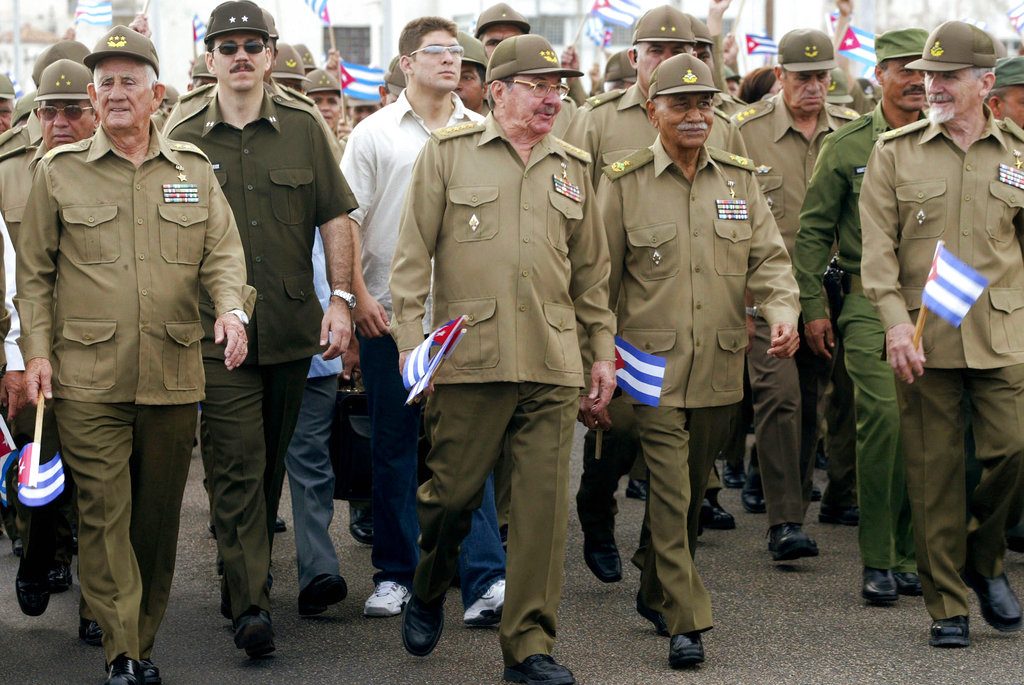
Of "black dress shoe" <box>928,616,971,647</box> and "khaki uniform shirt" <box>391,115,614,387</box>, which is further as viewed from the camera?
"black dress shoe" <box>928,616,971,647</box>

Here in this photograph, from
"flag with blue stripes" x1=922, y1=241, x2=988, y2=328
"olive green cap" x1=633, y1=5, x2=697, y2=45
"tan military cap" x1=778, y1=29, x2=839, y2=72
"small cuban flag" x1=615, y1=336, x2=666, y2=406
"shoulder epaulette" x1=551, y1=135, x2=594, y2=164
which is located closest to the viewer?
"flag with blue stripes" x1=922, y1=241, x2=988, y2=328

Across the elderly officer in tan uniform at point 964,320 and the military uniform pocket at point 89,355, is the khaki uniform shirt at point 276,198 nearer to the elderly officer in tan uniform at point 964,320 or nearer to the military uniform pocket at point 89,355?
the military uniform pocket at point 89,355

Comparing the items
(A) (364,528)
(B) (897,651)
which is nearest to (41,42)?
(A) (364,528)

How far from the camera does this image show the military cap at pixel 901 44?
8.44 meters

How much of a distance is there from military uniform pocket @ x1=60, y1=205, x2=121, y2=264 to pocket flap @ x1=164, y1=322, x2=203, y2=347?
321 mm

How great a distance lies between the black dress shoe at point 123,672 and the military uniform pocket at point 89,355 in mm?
974

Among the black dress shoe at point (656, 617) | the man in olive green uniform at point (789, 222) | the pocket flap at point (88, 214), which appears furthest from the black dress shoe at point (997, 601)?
the pocket flap at point (88, 214)

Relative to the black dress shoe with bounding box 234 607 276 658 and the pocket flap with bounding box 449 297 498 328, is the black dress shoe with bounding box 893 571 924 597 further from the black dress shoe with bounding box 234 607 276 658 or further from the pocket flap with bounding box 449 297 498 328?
the black dress shoe with bounding box 234 607 276 658

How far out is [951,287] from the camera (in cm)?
681

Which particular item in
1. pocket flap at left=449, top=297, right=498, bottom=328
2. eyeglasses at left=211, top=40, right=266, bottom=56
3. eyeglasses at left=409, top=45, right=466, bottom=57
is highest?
eyeglasses at left=211, top=40, right=266, bottom=56

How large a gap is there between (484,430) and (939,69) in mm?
2286

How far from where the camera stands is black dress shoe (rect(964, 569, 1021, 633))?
7.14 meters

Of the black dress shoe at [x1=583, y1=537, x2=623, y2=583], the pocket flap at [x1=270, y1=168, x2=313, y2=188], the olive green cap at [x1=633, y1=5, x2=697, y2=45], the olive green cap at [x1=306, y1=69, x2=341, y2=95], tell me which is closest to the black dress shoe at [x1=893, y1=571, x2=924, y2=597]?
the black dress shoe at [x1=583, y1=537, x2=623, y2=583]

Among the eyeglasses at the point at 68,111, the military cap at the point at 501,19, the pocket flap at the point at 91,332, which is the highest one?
the military cap at the point at 501,19
